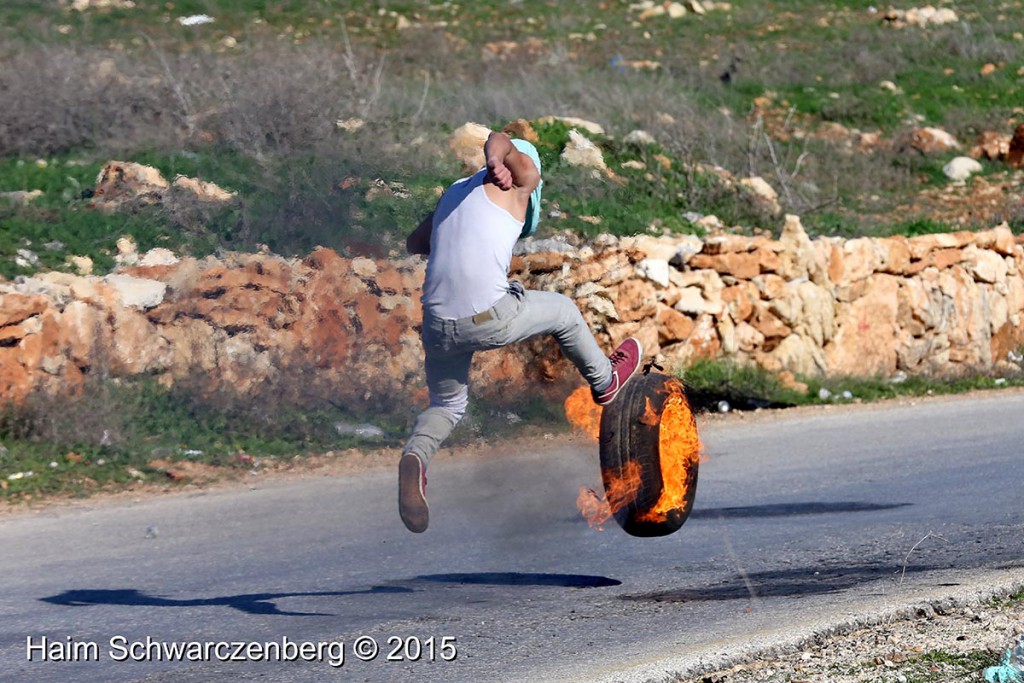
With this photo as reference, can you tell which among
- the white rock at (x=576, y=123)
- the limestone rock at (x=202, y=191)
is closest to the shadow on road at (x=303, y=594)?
the limestone rock at (x=202, y=191)

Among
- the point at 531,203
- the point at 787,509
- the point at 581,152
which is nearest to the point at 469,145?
the point at 581,152

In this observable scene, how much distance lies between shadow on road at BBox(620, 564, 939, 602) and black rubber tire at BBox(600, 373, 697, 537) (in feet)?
2.27

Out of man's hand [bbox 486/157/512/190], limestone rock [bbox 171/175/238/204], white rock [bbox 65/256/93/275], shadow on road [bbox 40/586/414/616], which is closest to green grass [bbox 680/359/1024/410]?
limestone rock [bbox 171/175/238/204]

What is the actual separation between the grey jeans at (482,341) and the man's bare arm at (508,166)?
45cm

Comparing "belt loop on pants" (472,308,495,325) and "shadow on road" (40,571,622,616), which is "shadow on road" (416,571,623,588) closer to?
"shadow on road" (40,571,622,616)

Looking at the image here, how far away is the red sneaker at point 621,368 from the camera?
6.16 m

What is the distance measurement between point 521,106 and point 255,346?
8.85 meters

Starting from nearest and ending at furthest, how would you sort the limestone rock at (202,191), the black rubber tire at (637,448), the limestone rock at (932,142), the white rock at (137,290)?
1. the black rubber tire at (637,448)
2. the white rock at (137,290)
3. the limestone rock at (202,191)
4. the limestone rock at (932,142)

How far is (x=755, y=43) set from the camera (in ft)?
105

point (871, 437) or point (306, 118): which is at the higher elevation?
point (306, 118)

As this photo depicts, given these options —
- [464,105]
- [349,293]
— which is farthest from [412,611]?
[464,105]

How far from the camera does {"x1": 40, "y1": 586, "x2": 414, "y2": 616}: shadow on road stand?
7.03 meters

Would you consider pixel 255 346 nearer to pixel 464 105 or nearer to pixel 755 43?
pixel 464 105

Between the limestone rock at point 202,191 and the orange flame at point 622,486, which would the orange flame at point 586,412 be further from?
the limestone rock at point 202,191
